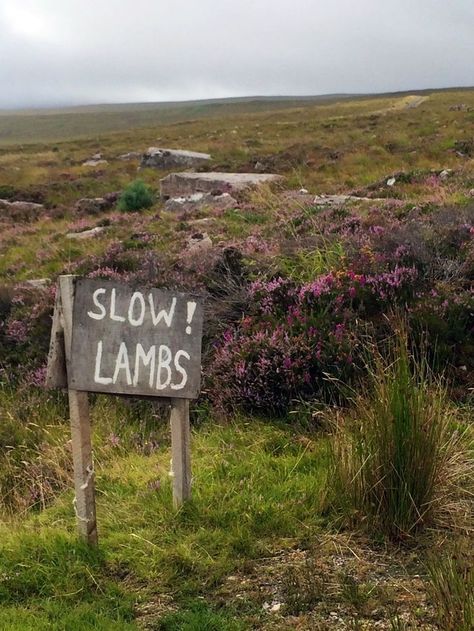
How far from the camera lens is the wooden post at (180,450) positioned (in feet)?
11.2

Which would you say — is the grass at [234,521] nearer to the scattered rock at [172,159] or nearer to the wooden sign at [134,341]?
the wooden sign at [134,341]

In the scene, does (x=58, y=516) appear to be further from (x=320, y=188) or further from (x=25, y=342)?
(x=320, y=188)

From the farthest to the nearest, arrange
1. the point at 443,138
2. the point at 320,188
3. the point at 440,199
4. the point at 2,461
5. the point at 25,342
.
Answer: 1. the point at 443,138
2. the point at 320,188
3. the point at 440,199
4. the point at 25,342
5. the point at 2,461

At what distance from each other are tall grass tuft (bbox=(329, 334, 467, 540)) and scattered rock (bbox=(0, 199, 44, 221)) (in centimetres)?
1626

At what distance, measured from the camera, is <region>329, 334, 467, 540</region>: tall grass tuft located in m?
3.26

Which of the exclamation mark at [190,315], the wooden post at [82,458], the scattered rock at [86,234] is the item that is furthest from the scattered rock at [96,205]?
the wooden post at [82,458]

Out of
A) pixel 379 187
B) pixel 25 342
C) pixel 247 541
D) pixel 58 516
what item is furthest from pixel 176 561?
pixel 379 187

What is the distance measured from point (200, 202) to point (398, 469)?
1191 cm

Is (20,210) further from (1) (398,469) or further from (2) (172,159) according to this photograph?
(1) (398,469)

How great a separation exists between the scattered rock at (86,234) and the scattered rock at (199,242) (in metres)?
3.31

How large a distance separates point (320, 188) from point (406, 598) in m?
12.5

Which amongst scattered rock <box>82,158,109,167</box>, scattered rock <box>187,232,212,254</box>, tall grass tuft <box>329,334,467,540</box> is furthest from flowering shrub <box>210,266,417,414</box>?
scattered rock <box>82,158,109,167</box>

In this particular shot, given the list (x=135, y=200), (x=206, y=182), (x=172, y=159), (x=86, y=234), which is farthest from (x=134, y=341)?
(x=172, y=159)

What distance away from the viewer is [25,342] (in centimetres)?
707
